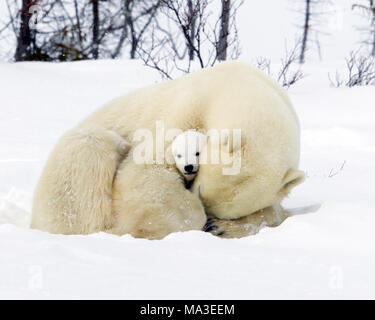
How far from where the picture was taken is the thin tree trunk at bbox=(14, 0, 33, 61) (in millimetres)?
14125

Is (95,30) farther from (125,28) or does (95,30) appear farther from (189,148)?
(189,148)

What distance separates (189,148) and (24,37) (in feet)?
41.6

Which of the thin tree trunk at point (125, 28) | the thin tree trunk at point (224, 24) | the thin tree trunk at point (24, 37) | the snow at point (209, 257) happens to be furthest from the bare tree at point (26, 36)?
the snow at point (209, 257)

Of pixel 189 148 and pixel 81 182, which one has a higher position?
pixel 189 148

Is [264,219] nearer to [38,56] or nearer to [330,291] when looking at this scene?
[330,291]

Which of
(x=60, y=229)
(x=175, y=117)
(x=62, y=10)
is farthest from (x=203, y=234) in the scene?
(x=62, y=10)

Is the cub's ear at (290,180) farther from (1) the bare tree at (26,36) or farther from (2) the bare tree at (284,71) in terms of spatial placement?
(1) the bare tree at (26,36)

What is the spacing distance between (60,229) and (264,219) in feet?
4.12

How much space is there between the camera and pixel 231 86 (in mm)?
3070

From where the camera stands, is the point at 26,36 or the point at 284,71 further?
the point at 26,36

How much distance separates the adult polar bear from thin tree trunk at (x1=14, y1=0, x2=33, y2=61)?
11.9 m

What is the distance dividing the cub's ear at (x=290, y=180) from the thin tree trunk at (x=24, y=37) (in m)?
12.6

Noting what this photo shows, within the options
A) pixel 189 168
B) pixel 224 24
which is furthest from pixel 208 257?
pixel 224 24

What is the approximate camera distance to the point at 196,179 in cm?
306
